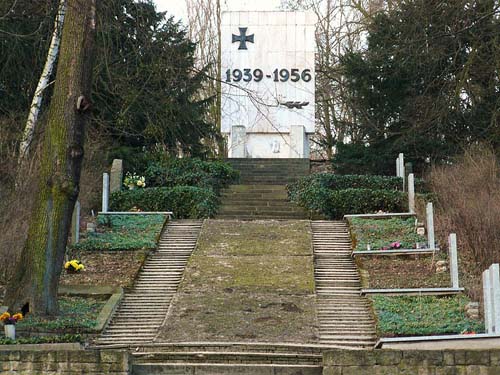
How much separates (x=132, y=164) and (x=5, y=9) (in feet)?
32.8

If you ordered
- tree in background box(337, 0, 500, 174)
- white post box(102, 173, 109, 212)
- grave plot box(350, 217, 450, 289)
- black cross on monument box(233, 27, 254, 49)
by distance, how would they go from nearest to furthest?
1. grave plot box(350, 217, 450, 289)
2. tree in background box(337, 0, 500, 174)
3. white post box(102, 173, 109, 212)
4. black cross on monument box(233, 27, 254, 49)

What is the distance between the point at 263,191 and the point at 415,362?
1607cm

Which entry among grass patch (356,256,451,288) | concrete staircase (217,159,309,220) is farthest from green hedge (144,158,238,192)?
grass patch (356,256,451,288)

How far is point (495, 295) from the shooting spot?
14.4 m

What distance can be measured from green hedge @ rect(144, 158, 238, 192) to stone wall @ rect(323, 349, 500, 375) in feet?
49.0

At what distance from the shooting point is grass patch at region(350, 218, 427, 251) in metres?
20.8

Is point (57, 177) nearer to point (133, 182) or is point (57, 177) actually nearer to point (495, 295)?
point (495, 295)

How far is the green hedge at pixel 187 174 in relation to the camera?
2717cm

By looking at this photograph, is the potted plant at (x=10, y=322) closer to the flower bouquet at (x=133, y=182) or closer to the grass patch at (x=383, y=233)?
the grass patch at (x=383, y=233)

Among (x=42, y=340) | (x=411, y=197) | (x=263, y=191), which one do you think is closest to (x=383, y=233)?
(x=411, y=197)

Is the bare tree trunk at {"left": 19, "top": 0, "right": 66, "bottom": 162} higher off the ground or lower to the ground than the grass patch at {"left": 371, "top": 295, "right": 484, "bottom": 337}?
higher

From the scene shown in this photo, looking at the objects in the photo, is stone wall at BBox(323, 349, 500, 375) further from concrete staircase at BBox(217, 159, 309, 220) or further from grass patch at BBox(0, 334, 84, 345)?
concrete staircase at BBox(217, 159, 309, 220)

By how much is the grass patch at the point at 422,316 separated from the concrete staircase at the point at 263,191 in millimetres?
8261

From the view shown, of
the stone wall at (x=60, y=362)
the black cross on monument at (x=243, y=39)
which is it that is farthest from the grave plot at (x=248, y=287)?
the black cross on monument at (x=243, y=39)
